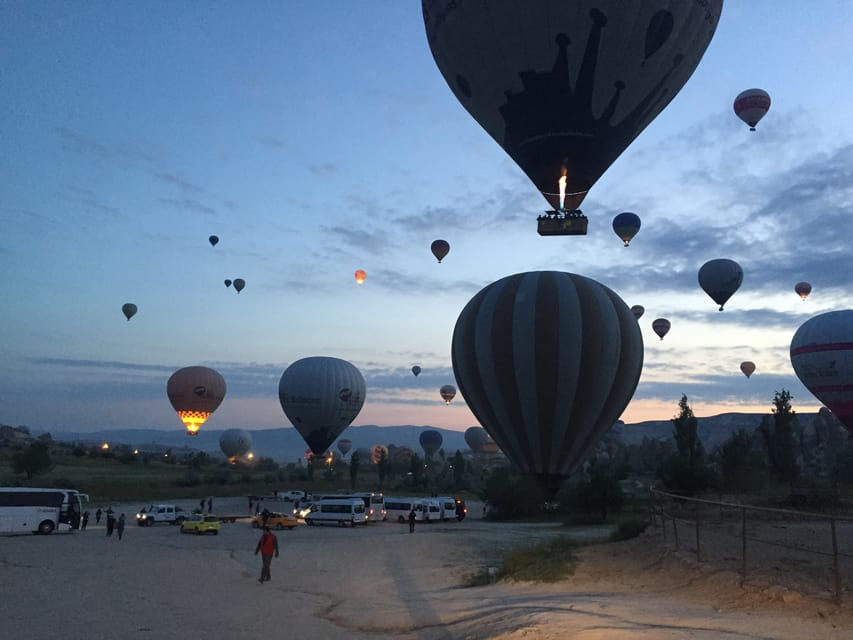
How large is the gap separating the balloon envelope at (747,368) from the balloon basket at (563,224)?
61.2 m

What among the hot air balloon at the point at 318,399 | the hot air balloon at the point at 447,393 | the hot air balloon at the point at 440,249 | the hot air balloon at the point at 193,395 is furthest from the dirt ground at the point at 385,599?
the hot air balloon at the point at 447,393

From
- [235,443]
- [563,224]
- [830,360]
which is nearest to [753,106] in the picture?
[830,360]

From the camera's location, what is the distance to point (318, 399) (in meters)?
56.2

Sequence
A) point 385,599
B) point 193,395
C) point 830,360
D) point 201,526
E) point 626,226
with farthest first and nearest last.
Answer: point 193,395 < point 830,360 < point 626,226 < point 201,526 < point 385,599

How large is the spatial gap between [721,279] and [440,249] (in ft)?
65.0

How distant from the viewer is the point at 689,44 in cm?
2391

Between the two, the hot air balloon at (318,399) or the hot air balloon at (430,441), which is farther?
the hot air balloon at (430,441)

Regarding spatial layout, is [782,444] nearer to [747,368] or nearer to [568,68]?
[747,368]

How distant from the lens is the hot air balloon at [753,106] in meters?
38.8

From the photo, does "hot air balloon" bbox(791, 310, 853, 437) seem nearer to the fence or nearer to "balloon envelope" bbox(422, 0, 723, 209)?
the fence

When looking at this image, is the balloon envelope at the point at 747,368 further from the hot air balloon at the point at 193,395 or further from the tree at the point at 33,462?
the tree at the point at 33,462

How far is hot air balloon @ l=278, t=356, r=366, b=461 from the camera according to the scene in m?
56.4

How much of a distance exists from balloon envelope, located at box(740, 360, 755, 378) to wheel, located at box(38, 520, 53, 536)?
71.3 meters

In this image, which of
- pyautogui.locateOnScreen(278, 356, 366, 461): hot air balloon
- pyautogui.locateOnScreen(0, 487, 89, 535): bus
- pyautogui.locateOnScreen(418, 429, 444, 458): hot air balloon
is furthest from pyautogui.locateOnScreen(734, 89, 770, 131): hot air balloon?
pyautogui.locateOnScreen(418, 429, 444, 458): hot air balloon
